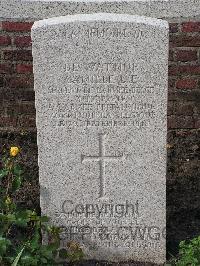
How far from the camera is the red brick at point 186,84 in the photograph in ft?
17.0

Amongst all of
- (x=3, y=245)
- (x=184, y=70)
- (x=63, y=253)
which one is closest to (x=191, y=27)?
(x=184, y=70)

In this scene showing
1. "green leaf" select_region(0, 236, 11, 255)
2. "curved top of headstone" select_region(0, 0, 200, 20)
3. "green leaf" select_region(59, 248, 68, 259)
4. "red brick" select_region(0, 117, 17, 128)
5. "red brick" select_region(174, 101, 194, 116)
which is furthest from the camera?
"red brick" select_region(0, 117, 17, 128)

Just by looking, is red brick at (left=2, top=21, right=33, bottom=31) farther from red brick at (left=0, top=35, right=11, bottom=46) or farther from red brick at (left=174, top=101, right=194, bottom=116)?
red brick at (left=174, top=101, right=194, bottom=116)

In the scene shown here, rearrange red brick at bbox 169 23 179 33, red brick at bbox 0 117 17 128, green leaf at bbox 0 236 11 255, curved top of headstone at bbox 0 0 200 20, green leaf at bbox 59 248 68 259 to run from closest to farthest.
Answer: green leaf at bbox 0 236 11 255 → green leaf at bbox 59 248 68 259 → curved top of headstone at bbox 0 0 200 20 → red brick at bbox 169 23 179 33 → red brick at bbox 0 117 17 128

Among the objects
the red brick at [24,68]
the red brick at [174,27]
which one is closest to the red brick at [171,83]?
the red brick at [174,27]

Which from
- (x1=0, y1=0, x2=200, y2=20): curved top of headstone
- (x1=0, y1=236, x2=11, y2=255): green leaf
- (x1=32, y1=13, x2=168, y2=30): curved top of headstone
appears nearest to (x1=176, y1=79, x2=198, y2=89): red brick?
(x1=0, y1=0, x2=200, y2=20): curved top of headstone

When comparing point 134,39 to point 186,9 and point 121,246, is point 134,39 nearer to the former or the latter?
point 121,246

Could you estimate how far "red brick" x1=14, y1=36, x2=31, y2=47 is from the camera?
5102mm

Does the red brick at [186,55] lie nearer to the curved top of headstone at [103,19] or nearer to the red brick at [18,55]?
the red brick at [18,55]

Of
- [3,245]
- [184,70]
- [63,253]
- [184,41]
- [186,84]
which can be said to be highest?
[184,41]

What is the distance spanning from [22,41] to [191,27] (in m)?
1.30

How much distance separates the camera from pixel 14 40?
5.11 m

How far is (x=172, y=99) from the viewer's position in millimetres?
5230

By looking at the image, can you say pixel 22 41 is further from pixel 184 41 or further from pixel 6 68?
pixel 184 41
